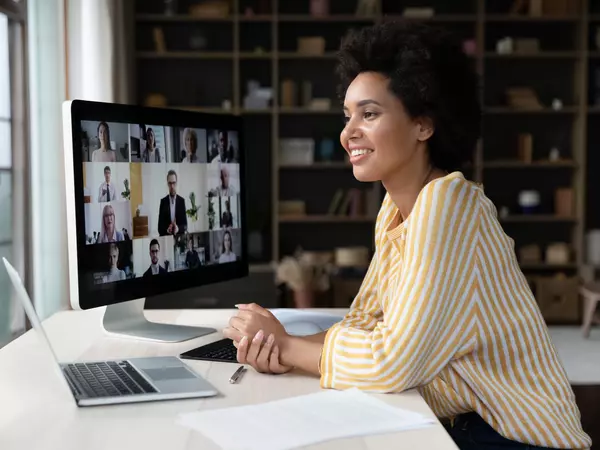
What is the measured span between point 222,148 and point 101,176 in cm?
42

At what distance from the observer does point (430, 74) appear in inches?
55.7

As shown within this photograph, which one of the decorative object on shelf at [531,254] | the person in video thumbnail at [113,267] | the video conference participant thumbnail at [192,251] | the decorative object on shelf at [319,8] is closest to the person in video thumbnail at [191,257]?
the video conference participant thumbnail at [192,251]

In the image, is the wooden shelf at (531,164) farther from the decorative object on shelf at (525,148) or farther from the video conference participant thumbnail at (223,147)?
the video conference participant thumbnail at (223,147)

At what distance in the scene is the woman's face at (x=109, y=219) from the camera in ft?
5.05

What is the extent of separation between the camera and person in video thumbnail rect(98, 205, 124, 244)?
153 cm

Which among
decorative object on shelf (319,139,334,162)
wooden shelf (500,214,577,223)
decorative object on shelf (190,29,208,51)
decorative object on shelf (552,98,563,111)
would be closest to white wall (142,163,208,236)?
decorative object on shelf (319,139,334,162)

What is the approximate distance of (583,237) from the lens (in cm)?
593

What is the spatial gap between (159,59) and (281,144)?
115 centimetres

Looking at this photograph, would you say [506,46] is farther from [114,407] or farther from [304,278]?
[114,407]

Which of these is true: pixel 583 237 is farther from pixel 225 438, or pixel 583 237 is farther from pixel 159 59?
pixel 225 438

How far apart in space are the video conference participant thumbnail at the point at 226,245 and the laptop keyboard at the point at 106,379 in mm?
542

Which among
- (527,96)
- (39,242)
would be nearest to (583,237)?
(527,96)

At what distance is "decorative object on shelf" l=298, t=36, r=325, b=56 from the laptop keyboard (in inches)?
182

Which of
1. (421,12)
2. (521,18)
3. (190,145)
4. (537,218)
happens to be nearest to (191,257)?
(190,145)
